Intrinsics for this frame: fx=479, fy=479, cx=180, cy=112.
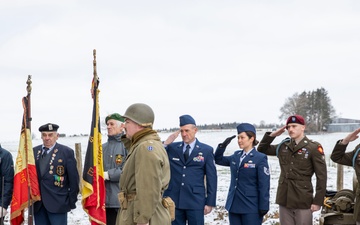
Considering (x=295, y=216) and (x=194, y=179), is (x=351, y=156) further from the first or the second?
(x=194, y=179)

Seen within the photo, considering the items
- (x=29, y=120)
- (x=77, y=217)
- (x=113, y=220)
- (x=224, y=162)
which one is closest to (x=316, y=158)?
(x=224, y=162)

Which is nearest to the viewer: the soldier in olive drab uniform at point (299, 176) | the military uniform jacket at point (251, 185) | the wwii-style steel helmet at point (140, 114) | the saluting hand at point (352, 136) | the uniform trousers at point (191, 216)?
the wwii-style steel helmet at point (140, 114)

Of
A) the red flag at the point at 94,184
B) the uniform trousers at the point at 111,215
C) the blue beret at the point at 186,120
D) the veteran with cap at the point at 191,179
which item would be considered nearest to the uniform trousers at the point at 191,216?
the veteran with cap at the point at 191,179

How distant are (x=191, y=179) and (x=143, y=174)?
2243mm

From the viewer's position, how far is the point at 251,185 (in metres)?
5.98

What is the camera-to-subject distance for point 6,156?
6.12 m

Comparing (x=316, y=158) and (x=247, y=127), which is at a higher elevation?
(x=247, y=127)

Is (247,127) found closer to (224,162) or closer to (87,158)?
(224,162)

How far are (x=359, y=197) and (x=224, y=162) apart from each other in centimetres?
182

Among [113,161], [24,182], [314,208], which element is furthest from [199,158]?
[24,182]

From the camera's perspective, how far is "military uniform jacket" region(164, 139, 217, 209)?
19.8 feet

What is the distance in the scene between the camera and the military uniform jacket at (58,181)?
5.98 metres

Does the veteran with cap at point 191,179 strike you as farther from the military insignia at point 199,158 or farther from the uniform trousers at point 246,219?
the uniform trousers at point 246,219

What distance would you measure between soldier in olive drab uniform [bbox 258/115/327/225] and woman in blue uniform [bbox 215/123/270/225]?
0.83ft
